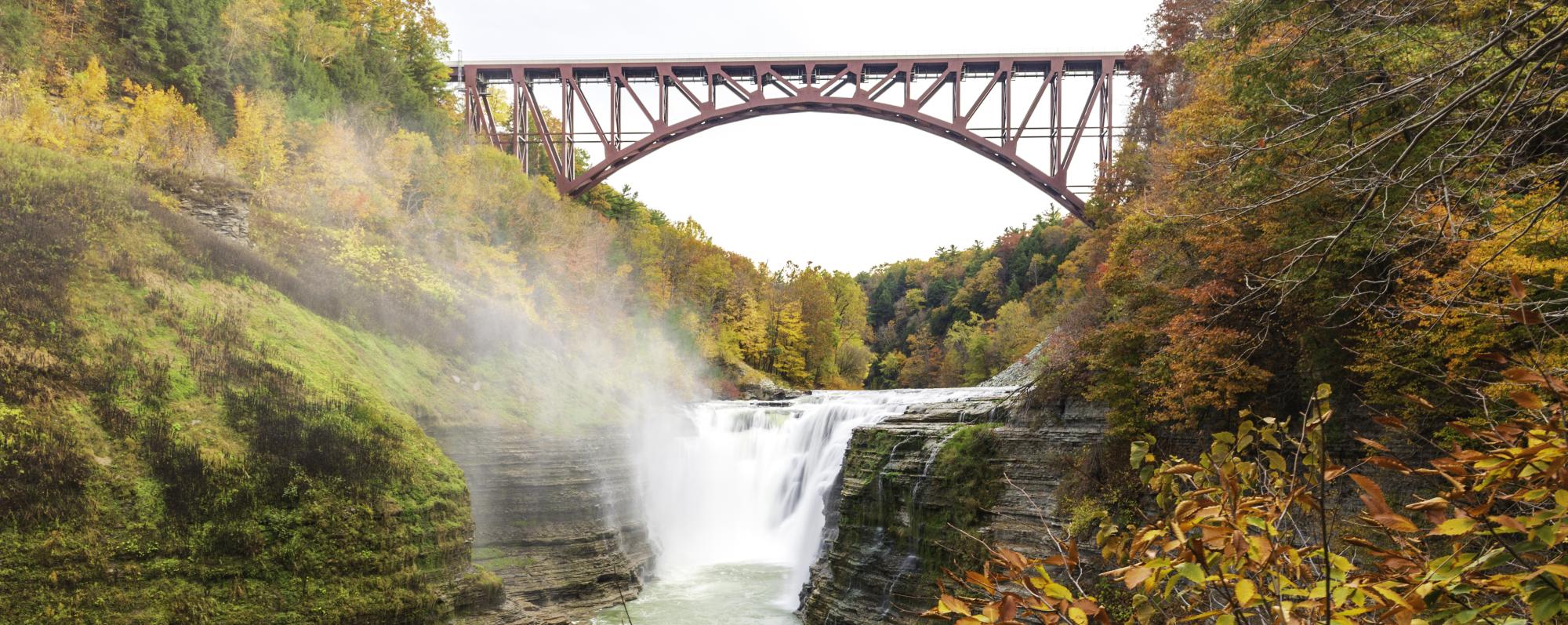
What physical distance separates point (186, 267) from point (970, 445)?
15250mm

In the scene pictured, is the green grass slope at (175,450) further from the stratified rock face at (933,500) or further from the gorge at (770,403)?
the stratified rock face at (933,500)

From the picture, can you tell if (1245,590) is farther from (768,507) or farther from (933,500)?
(768,507)

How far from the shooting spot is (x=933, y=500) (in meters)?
15.8

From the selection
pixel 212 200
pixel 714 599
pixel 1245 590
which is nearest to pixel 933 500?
pixel 714 599

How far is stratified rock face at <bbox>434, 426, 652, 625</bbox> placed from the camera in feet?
59.4

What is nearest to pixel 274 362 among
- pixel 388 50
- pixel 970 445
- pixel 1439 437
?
pixel 970 445

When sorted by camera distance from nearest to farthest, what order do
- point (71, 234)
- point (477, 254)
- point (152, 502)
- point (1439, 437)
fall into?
point (1439, 437), point (152, 502), point (71, 234), point (477, 254)

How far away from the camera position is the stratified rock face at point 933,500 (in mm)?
14688

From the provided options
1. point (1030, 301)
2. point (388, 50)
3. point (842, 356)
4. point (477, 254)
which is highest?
point (388, 50)

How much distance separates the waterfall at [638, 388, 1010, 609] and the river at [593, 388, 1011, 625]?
0.11 ft

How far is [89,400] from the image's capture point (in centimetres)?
1228

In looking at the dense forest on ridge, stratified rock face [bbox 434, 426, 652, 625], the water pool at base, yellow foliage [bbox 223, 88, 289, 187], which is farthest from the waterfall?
yellow foliage [bbox 223, 88, 289, 187]

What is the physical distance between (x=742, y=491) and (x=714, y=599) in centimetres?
690

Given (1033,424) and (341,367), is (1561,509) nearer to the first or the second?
(1033,424)
